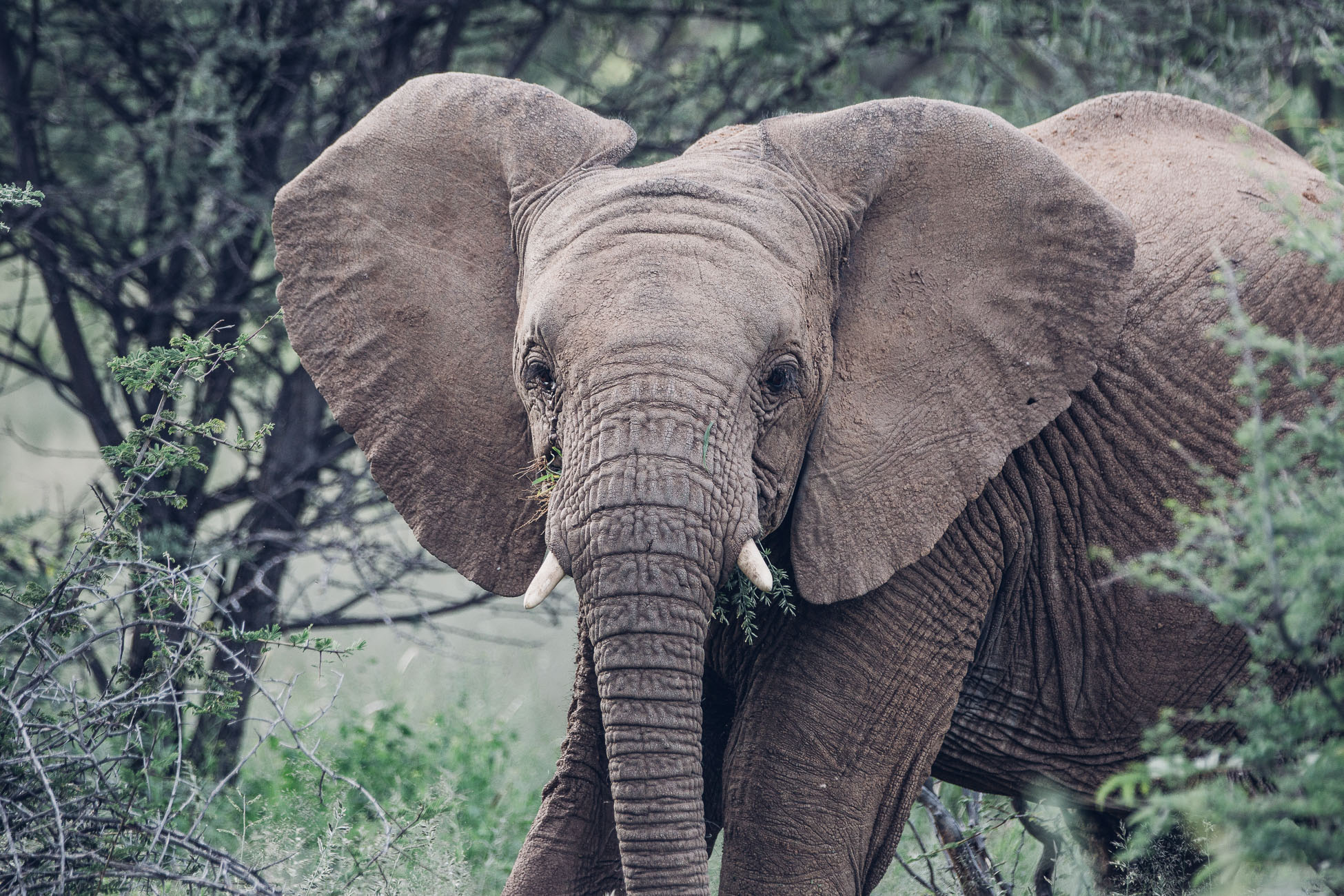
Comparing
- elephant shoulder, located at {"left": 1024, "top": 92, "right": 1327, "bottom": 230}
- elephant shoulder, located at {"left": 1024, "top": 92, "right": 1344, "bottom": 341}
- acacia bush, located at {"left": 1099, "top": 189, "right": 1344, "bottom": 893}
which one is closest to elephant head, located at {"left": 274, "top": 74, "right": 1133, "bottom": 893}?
elephant shoulder, located at {"left": 1024, "top": 92, "right": 1344, "bottom": 341}

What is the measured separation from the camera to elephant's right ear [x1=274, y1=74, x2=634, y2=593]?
11.6 feet

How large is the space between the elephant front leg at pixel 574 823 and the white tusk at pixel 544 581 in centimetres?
66

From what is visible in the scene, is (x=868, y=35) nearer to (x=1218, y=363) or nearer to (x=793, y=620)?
(x=1218, y=363)

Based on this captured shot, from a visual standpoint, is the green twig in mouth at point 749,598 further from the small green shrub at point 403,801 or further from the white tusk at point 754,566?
the small green shrub at point 403,801

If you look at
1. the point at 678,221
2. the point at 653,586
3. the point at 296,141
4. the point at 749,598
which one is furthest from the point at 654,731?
the point at 296,141

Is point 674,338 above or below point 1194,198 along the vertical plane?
below

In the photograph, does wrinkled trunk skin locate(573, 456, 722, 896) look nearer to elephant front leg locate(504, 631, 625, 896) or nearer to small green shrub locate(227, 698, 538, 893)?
elephant front leg locate(504, 631, 625, 896)

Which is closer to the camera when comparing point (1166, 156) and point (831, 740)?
point (831, 740)

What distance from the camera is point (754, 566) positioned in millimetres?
2980

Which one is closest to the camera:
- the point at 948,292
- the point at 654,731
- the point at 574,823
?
the point at 654,731

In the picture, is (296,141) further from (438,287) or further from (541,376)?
(541,376)

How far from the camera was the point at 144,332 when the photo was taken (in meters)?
6.26

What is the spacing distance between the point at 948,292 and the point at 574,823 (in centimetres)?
167

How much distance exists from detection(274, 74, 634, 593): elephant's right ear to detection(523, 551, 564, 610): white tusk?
0.42m
